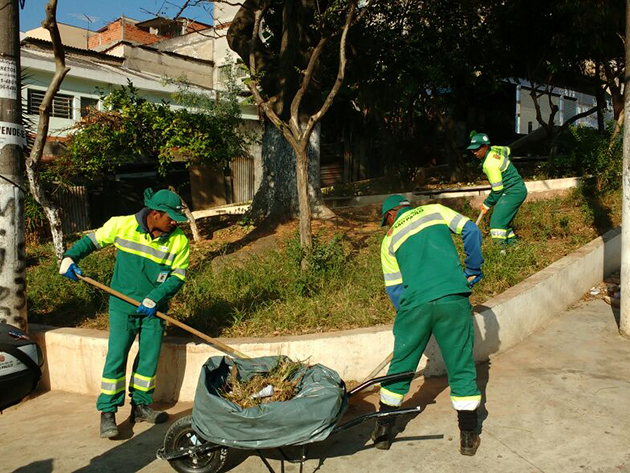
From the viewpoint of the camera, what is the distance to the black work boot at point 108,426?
4527mm

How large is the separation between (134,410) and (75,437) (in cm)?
47

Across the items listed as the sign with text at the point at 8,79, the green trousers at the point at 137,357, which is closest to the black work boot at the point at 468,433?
the green trousers at the point at 137,357

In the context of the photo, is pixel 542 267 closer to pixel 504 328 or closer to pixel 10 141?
pixel 504 328

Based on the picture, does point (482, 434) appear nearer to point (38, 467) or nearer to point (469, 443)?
point (469, 443)

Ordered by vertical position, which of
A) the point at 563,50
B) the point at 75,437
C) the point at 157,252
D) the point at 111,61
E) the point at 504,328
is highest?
the point at 111,61

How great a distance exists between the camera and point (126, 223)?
492 centimetres

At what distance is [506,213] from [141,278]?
4780mm

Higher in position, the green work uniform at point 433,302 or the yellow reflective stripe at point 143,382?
the green work uniform at point 433,302

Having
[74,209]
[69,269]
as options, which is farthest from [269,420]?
[74,209]

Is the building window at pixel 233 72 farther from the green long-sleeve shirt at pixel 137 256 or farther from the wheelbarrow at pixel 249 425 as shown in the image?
the wheelbarrow at pixel 249 425

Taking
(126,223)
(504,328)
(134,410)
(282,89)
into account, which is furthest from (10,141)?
(504,328)

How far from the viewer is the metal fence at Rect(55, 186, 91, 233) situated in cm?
1565

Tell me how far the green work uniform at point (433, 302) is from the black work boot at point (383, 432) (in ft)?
0.38

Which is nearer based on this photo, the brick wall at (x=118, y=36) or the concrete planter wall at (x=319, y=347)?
the concrete planter wall at (x=319, y=347)
